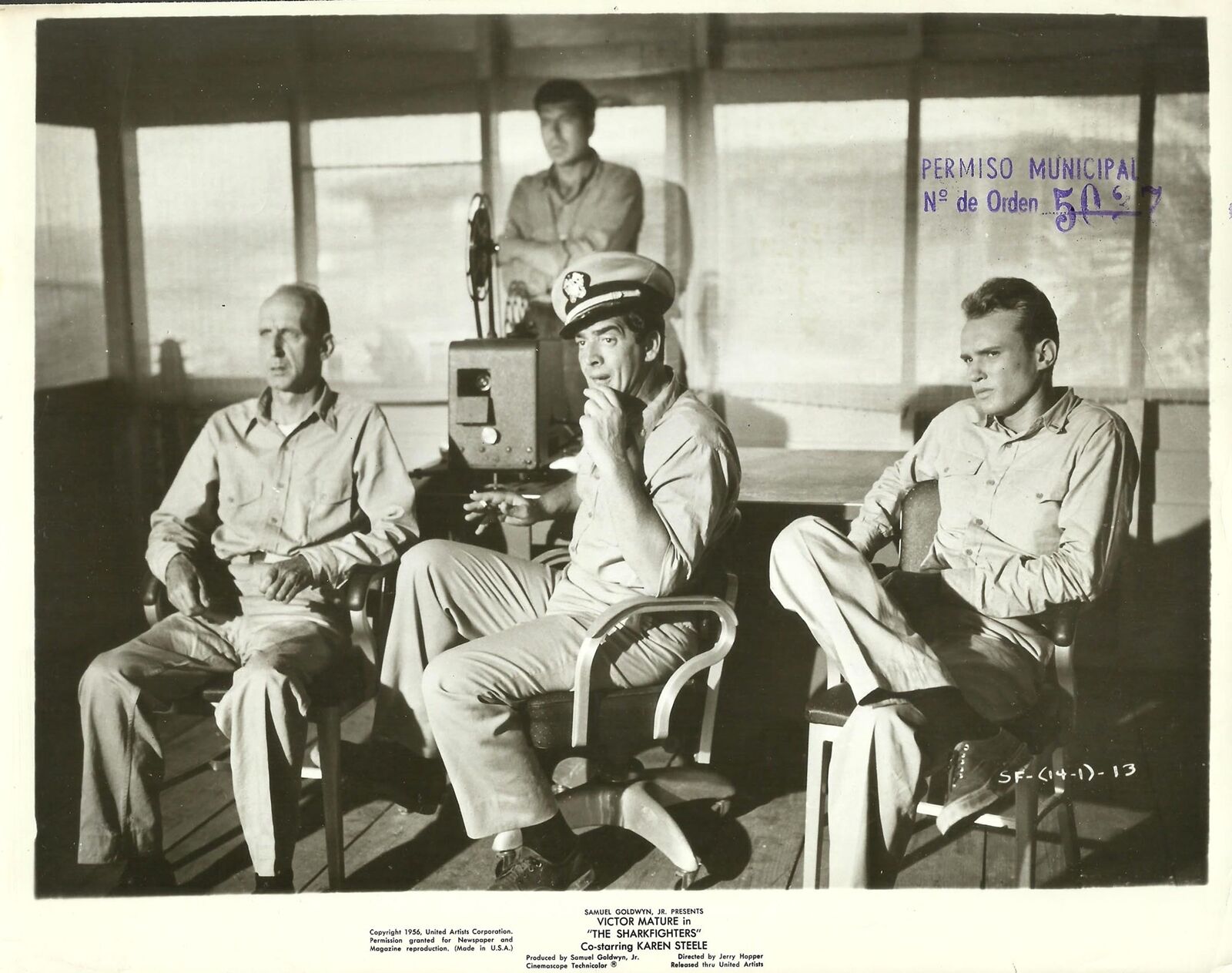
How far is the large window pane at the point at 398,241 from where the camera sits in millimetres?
4293

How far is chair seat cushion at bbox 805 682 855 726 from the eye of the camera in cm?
252

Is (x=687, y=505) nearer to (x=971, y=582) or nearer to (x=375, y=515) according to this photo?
(x=971, y=582)

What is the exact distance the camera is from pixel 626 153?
14.2ft

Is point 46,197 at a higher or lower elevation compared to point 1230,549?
higher

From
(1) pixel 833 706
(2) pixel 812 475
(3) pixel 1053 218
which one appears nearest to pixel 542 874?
(1) pixel 833 706

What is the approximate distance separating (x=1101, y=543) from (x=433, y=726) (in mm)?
1623

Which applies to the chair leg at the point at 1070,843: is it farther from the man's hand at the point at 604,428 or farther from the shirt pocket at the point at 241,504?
the shirt pocket at the point at 241,504

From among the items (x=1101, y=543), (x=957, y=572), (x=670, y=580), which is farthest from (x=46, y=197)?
(x=1101, y=543)

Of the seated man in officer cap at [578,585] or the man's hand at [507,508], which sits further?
the man's hand at [507,508]

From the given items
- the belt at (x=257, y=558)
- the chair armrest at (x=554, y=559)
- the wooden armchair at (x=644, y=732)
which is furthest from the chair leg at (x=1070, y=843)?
the belt at (x=257, y=558)

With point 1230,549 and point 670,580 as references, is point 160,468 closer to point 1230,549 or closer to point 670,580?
point 670,580

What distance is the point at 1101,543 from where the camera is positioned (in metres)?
2.56

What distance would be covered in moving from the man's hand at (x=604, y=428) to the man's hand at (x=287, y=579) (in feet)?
2.84

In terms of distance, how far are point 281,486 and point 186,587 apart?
37 cm
